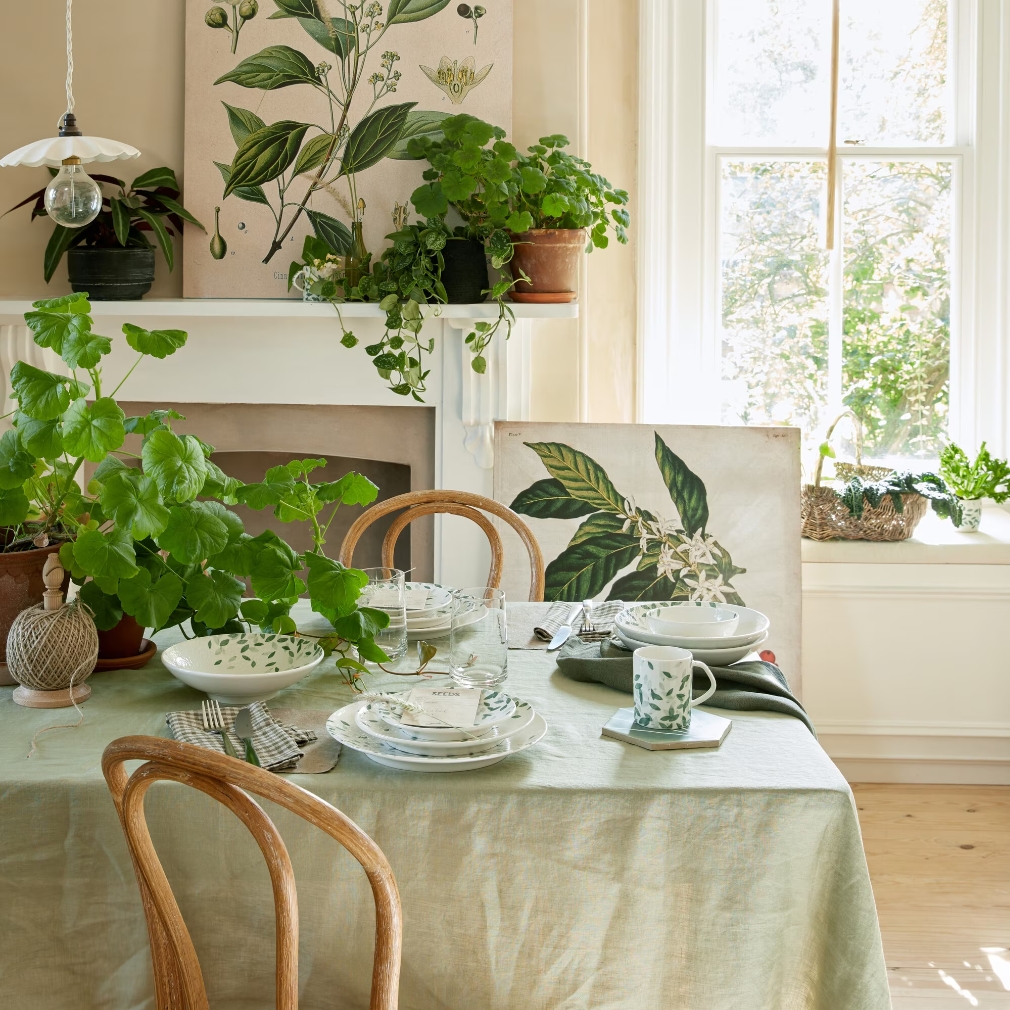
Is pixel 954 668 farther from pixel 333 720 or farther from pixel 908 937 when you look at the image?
pixel 333 720

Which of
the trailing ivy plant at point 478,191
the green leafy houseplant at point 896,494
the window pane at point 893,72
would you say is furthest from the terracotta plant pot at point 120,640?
the window pane at point 893,72

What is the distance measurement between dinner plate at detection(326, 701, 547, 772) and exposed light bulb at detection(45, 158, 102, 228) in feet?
3.64

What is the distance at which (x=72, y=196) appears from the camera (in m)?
1.87

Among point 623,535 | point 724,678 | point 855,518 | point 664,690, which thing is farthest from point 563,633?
point 855,518

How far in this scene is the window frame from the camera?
3.07 m

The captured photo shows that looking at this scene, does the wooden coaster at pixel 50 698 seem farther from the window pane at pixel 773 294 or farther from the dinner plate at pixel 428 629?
the window pane at pixel 773 294

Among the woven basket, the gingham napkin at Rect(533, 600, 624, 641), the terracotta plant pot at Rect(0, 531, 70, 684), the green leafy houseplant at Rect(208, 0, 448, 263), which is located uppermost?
the green leafy houseplant at Rect(208, 0, 448, 263)

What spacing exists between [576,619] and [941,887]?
119 centimetres

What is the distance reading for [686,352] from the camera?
3203mm

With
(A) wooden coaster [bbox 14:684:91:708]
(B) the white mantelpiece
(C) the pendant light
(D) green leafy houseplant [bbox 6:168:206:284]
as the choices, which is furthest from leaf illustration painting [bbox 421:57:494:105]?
(A) wooden coaster [bbox 14:684:91:708]

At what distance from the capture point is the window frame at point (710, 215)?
3.07 meters

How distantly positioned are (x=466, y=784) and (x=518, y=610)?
0.77 m

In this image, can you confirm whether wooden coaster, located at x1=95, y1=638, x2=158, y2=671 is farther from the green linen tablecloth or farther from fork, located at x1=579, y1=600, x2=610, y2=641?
fork, located at x1=579, y1=600, x2=610, y2=641

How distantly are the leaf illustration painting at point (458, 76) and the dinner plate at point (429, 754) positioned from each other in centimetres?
187
